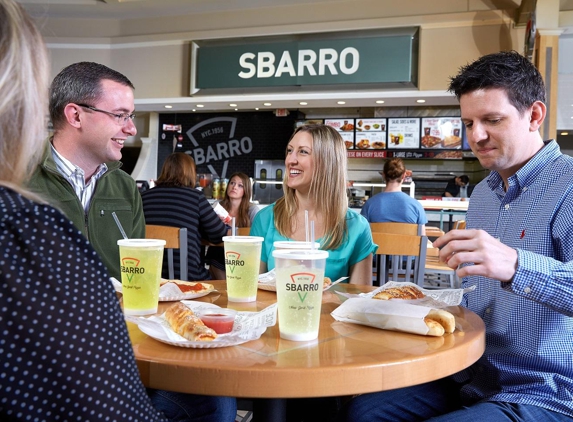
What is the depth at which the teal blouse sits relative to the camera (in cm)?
207

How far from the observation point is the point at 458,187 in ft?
25.8

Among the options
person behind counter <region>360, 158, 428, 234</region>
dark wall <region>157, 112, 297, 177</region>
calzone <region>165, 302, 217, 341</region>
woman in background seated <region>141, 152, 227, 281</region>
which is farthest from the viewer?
dark wall <region>157, 112, 297, 177</region>

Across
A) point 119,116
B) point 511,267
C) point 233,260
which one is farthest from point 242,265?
point 119,116

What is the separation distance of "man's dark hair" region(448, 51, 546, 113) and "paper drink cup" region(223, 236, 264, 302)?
77 cm

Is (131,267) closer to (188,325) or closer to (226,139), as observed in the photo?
(188,325)

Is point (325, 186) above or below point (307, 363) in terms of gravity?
above

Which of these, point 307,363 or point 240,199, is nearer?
point 307,363

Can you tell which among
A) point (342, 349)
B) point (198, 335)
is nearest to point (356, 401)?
point (342, 349)

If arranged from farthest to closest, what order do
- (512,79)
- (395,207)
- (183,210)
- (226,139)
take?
(226,139) → (395,207) → (183,210) → (512,79)

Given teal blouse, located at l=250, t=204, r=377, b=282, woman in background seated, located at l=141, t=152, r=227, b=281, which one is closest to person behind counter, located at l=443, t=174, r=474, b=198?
woman in background seated, located at l=141, t=152, r=227, b=281

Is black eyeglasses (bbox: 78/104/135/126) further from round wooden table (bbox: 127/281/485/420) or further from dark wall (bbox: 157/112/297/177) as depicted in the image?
dark wall (bbox: 157/112/297/177)

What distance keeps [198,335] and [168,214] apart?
103 inches

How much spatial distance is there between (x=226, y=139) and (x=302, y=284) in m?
8.15

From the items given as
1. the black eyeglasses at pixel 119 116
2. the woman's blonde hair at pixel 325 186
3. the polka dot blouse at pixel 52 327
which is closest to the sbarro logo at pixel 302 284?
the polka dot blouse at pixel 52 327
